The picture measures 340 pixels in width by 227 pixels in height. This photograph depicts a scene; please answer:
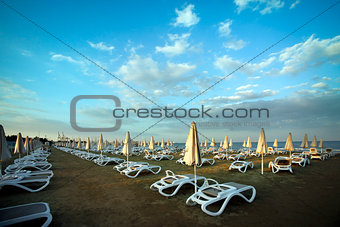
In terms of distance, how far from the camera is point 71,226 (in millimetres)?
3297

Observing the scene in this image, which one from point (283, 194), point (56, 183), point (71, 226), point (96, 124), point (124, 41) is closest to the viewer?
point (71, 226)

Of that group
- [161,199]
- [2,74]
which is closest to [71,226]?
[161,199]

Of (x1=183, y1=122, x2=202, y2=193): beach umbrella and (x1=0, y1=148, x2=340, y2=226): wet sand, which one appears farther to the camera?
(x1=183, y1=122, x2=202, y2=193): beach umbrella

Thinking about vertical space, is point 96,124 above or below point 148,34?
below

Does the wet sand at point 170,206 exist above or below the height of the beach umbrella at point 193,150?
below

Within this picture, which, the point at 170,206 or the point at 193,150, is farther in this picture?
the point at 193,150

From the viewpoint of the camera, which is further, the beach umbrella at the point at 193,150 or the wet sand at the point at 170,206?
the beach umbrella at the point at 193,150

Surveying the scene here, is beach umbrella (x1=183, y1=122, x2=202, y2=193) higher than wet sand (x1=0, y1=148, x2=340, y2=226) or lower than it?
higher

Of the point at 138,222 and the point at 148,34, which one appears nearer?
the point at 138,222

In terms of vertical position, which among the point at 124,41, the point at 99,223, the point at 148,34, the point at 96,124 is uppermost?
the point at 148,34

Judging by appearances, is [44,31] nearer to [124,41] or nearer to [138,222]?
[124,41]

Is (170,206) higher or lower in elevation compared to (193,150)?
lower

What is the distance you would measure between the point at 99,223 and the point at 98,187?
10.00ft

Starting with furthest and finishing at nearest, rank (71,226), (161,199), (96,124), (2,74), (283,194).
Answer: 1. (96,124)
2. (2,74)
3. (283,194)
4. (161,199)
5. (71,226)
